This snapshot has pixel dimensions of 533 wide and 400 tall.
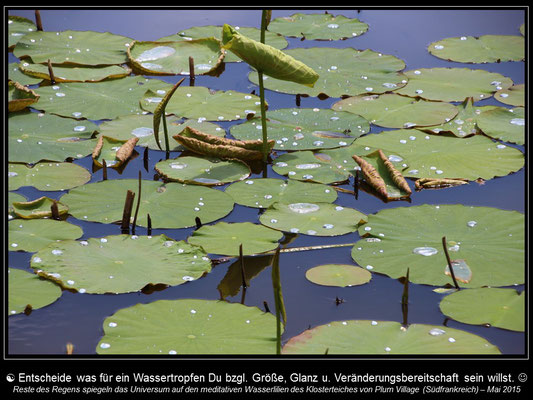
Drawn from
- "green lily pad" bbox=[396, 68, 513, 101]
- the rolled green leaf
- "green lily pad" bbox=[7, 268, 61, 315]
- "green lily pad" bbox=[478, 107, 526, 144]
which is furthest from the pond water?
the rolled green leaf

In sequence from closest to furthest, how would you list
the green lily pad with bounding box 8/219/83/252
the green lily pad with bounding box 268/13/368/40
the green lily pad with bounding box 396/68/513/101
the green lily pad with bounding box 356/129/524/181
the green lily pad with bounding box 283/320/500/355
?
the green lily pad with bounding box 283/320/500/355 < the green lily pad with bounding box 8/219/83/252 < the green lily pad with bounding box 356/129/524/181 < the green lily pad with bounding box 396/68/513/101 < the green lily pad with bounding box 268/13/368/40

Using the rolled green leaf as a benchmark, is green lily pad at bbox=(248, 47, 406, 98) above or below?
below

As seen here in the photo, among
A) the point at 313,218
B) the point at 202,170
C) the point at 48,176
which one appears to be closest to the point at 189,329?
the point at 313,218

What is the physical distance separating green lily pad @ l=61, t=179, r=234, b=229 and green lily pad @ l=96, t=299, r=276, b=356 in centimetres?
74

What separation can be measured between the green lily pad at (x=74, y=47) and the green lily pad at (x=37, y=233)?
91.6 inches

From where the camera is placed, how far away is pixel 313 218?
374 cm

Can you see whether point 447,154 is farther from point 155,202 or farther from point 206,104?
point 155,202

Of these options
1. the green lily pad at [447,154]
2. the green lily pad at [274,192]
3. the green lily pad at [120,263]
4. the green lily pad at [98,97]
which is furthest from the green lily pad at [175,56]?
the green lily pad at [120,263]

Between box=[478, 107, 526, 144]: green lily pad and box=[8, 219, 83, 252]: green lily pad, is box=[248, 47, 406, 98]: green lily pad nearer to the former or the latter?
box=[478, 107, 526, 144]: green lily pad

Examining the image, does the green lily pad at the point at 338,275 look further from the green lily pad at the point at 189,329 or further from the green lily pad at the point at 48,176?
the green lily pad at the point at 48,176

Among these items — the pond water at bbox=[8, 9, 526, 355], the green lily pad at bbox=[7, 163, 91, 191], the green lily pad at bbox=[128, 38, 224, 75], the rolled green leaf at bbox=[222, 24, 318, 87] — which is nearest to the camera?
the pond water at bbox=[8, 9, 526, 355]

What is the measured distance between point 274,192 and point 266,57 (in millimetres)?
739

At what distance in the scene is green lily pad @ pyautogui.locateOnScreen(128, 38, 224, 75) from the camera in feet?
18.4
